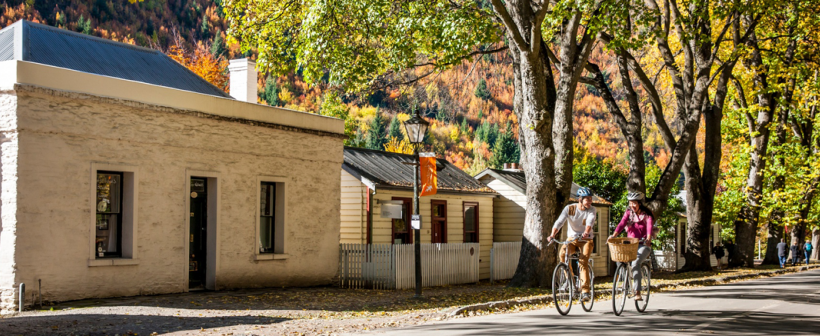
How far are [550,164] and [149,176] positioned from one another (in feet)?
28.2

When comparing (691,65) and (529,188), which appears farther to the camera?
(691,65)

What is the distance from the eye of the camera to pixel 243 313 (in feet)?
41.7

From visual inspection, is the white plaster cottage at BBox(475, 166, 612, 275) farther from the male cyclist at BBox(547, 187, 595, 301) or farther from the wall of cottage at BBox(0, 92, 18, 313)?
the wall of cottage at BBox(0, 92, 18, 313)

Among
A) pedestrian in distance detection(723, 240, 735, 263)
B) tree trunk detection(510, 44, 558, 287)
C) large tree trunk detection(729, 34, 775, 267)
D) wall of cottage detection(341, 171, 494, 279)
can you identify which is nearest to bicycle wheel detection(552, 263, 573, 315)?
tree trunk detection(510, 44, 558, 287)

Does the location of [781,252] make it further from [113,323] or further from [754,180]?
[113,323]

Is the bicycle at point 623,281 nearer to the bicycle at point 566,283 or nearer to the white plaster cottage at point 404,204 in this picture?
the bicycle at point 566,283

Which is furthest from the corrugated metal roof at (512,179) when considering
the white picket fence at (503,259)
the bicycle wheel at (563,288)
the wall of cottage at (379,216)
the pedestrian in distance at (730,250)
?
the bicycle wheel at (563,288)

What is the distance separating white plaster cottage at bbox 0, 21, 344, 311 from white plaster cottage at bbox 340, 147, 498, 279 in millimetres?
1474

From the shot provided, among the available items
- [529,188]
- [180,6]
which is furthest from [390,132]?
[529,188]

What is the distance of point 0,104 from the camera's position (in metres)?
13.1

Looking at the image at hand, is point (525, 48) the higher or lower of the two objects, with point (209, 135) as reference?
higher

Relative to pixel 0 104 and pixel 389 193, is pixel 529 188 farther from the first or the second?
pixel 0 104

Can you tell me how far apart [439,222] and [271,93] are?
8736 cm

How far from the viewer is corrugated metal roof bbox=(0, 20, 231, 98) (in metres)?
15.7
